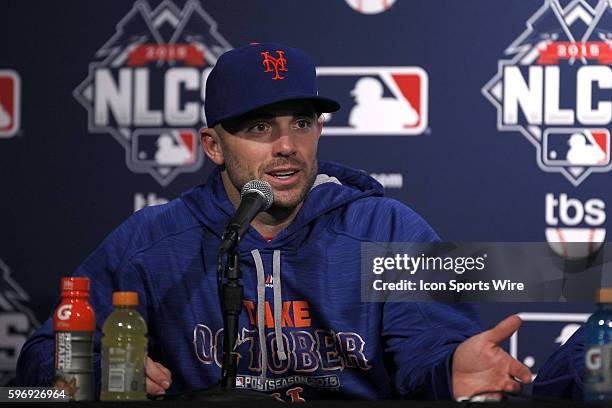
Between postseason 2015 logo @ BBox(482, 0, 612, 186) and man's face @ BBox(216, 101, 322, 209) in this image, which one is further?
postseason 2015 logo @ BBox(482, 0, 612, 186)

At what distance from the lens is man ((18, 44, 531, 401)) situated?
6.55 feet

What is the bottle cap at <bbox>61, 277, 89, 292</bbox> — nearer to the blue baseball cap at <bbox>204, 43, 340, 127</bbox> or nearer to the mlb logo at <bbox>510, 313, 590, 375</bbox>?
the blue baseball cap at <bbox>204, 43, 340, 127</bbox>

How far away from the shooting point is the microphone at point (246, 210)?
1.48m

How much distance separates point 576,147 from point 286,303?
3.84 feet

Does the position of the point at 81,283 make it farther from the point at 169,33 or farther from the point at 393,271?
the point at 169,33

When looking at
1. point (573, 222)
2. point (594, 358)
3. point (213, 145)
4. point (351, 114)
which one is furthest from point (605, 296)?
point (351, 114)

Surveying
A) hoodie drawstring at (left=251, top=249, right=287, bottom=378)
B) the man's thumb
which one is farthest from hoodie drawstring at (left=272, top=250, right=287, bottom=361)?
the man's thumb

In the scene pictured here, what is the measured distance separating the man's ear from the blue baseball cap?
0.38 feet

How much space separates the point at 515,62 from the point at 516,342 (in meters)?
0.79

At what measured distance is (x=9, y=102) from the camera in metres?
2.96

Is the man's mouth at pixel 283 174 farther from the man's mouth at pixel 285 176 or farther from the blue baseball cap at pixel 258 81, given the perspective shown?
the blue baseball cap at pixel 258 81

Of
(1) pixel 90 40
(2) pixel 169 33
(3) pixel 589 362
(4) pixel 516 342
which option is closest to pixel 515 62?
(4) pixel 516 342

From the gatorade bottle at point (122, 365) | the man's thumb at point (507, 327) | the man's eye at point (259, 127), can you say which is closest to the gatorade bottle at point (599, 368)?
the man's thumb at point (507, 327)

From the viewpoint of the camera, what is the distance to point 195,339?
203cm
